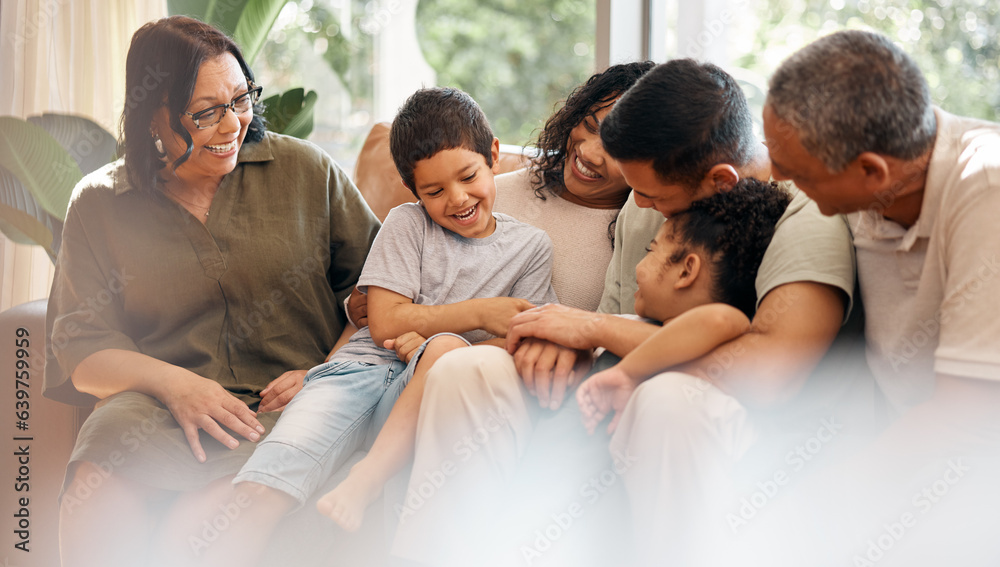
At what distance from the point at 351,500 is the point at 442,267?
51cm

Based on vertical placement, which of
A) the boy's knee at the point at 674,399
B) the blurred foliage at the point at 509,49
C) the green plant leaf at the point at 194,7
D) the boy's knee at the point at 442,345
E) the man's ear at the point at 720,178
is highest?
the green plant leaf at the point at 194,7

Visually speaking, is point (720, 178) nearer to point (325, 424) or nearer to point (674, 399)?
point (674, 399)

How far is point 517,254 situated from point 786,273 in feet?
1.94

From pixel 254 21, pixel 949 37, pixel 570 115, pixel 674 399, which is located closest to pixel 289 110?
pixel 254 21

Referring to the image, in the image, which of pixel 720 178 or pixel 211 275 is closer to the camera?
pixel 720 178

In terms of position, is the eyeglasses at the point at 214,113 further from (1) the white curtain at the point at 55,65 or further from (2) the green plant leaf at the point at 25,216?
(1) the white curtain at the point at 55,65

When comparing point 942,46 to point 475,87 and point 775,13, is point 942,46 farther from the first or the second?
point 475,87

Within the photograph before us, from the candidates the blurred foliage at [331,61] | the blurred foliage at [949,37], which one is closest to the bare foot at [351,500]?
the blurred foliage at [949,37]

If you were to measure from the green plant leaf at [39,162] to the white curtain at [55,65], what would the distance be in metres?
0.50

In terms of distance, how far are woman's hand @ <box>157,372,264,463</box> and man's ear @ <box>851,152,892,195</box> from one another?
104cm

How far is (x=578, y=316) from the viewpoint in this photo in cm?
117

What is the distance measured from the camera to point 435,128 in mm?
1354

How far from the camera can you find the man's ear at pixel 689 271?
43.6 inches

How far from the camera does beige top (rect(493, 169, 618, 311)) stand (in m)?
1.52
